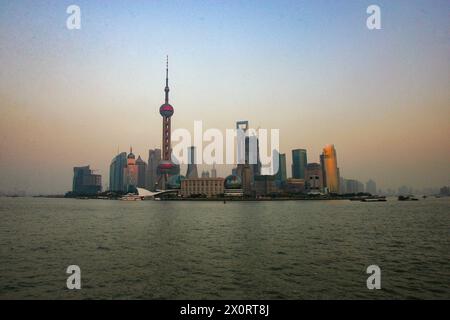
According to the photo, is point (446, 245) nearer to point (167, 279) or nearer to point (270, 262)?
point (270, 262)

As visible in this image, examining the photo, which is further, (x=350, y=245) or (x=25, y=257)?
(x=350, y=245)

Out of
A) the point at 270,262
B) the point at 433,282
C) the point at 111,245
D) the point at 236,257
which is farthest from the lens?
the point at 111,245

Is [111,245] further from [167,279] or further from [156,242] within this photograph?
[167,279]

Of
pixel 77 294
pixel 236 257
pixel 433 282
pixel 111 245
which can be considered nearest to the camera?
pixel 77 294

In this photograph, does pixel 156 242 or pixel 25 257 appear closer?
pixel 25 257

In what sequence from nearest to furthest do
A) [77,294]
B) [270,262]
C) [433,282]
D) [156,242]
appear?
[77,294]
[433,282]
[270,262]
[156,242]
